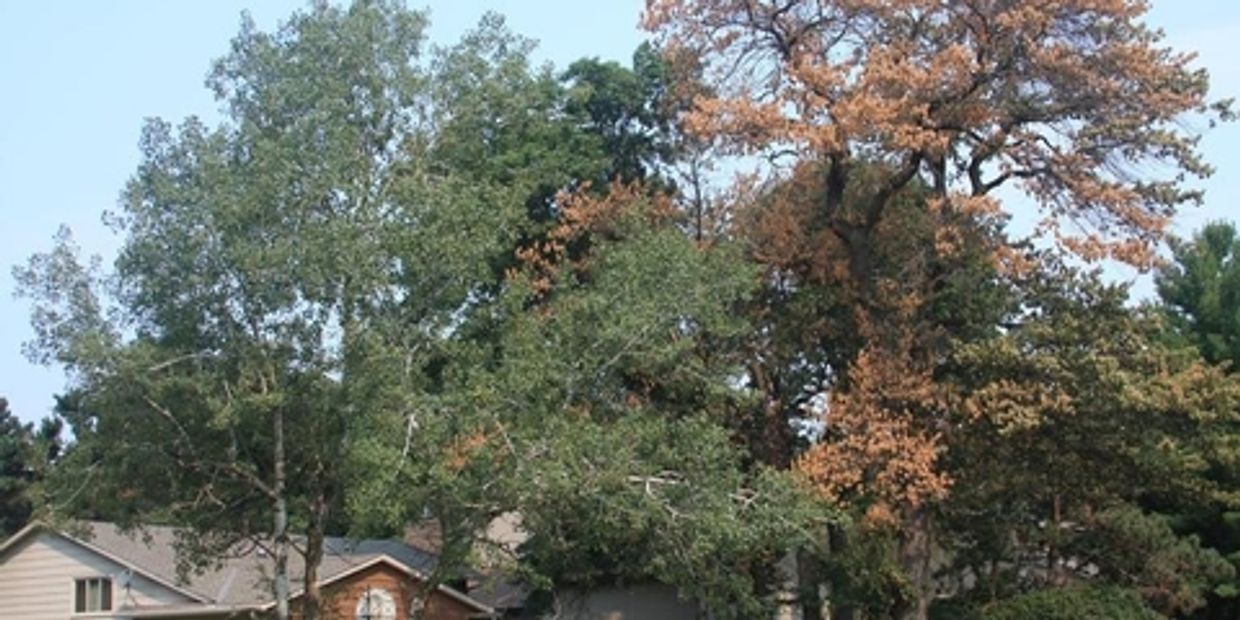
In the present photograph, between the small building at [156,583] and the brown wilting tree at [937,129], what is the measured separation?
9607 millimetres

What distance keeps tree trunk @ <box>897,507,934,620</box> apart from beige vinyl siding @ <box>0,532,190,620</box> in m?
14.2

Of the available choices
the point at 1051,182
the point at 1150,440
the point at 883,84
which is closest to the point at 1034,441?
the point at 1150,440

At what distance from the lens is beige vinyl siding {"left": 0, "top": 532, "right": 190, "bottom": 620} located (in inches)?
1152

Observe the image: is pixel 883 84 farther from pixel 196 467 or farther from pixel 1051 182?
pixel 196 467

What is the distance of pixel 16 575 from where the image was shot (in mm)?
31125

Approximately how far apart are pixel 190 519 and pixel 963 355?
11.4 meters

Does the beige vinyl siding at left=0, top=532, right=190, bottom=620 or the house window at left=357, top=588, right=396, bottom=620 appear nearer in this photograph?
the beige vinyl siding at left=0, top=532, right=190, bottom=620

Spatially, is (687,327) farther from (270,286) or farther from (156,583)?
(156,583)

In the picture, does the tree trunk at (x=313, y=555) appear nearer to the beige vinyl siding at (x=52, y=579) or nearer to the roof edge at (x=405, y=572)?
the roof edge at (x=405, y=572)

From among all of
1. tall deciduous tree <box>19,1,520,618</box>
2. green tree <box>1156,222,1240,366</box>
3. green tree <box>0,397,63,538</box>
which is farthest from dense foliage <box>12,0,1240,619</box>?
green tree <box>0,397,63,538</box>

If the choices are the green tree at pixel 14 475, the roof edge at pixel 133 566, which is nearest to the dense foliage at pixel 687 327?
the roof edge at pixel 133 566

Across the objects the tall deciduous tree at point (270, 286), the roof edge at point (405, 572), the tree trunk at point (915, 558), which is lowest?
the tree trunk at point (915, 558)

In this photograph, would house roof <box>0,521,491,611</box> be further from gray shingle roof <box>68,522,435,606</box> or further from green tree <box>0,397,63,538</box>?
green tree <box>0,397,63,538</box>

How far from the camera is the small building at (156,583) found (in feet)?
93.8
